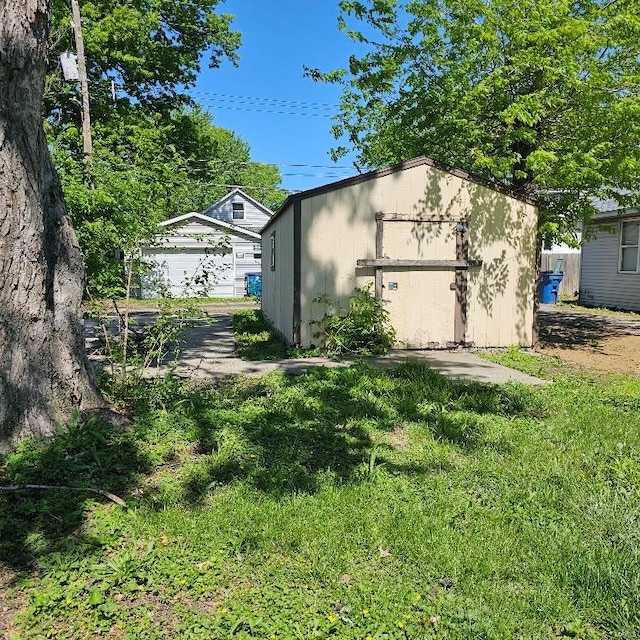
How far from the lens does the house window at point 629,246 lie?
49.0 ft

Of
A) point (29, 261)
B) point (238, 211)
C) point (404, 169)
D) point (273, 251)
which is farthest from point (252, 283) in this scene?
point (29, 261)

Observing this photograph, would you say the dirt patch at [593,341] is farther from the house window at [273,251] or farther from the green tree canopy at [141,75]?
the green tree canopy at [141,75]

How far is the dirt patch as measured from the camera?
7531 mm

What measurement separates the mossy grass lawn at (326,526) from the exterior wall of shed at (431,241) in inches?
141

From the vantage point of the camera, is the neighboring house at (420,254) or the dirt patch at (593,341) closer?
the dirt patch at (593,341)

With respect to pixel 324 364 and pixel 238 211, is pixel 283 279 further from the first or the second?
pixel 238 211

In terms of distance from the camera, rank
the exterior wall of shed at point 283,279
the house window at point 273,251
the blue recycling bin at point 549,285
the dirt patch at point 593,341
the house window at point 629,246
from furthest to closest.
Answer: the blue recycling bin at point 549,285
the house window at point 629,246
the house window at point 273,251
the exterior wall of shed at point 283,279
the dirt patch at point 593,341

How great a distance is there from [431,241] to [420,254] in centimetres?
27

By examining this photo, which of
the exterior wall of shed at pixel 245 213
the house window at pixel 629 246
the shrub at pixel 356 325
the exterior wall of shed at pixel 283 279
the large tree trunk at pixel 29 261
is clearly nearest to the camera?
the large tree trunk at pixel 29 261

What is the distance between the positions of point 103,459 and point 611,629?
9.34 feet

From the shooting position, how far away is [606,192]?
845 cm

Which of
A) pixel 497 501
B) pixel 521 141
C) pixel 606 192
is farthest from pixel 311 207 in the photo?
pixel 497 501

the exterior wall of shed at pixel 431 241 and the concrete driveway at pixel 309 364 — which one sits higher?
the exterior wall of shed at pixel 431 241

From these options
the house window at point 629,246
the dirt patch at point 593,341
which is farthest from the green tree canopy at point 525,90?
the house window at point 629,246
